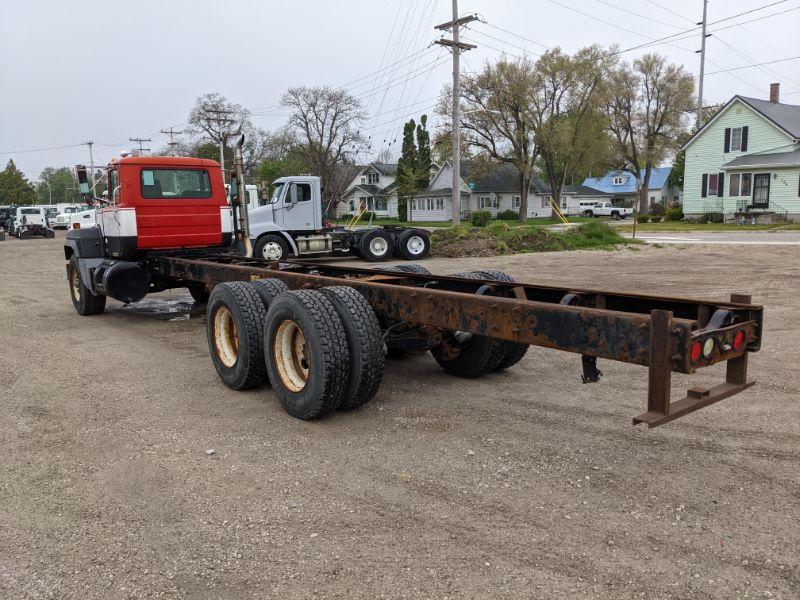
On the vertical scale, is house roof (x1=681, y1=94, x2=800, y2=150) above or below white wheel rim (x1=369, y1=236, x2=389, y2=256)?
above

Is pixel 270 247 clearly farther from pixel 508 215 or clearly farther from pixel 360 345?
pixel 508 215

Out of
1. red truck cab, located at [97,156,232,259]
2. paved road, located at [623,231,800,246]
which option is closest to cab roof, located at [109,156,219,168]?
red truck cab, located at [97,156,232,259]

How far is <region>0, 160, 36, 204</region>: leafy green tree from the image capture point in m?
97.8

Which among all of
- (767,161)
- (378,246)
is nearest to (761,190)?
(767,161)

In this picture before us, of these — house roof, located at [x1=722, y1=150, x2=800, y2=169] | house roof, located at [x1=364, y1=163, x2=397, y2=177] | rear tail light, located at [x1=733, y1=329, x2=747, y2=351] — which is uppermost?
house roof, located at [x1=364, y1=163, x2=397, y2=177]

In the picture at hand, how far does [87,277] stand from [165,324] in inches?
56.4

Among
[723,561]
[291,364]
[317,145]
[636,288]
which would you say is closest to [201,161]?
[291,364]

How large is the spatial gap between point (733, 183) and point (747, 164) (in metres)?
1.52

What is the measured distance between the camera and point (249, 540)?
10.7 ft

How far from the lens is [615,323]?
138 inches

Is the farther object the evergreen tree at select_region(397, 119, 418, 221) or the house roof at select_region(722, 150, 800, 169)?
the evergreen tree at select_region(397, 119, 418, 221)

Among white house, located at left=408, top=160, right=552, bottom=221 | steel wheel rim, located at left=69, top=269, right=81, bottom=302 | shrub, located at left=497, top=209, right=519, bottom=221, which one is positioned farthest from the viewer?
white house, located at left=408, top=160, right=552, bottom=221

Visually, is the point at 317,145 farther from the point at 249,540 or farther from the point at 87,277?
the point at 249,540

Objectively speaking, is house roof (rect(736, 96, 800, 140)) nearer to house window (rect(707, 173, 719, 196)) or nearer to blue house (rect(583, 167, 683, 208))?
house window (rect(707, 173, 719, 196))
